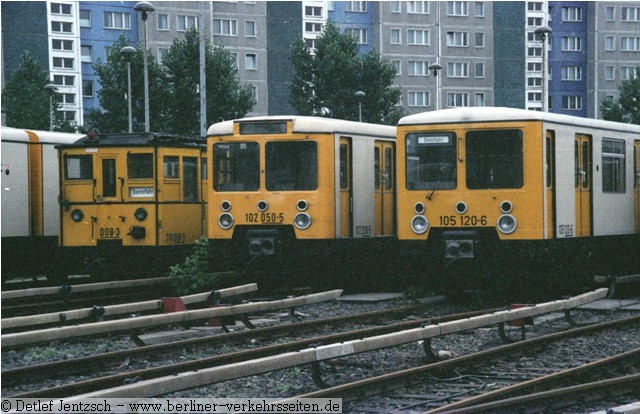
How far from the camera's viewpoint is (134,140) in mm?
20344

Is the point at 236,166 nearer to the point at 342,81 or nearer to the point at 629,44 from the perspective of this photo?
the point at 342,81

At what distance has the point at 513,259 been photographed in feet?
54.2

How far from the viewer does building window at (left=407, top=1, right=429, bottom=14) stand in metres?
87.0

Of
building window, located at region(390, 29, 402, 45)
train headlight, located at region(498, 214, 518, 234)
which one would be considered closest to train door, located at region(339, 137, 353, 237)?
train headlight, located at region(498, 214, 518, 234)

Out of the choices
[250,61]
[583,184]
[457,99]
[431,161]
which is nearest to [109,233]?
[431,161]

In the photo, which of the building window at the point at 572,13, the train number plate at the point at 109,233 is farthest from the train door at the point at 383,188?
the building window at the point at 572,13

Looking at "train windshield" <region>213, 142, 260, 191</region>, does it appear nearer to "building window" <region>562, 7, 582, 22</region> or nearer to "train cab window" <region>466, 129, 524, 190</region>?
"train cab window" <region>466, 129, 524, 190</region>

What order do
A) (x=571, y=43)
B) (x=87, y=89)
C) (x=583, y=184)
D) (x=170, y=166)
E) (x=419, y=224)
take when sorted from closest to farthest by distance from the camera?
(x=419, y=224) → (x=583, y=184) → (x=170, y=166) → (x=87, y=89) → (x=571, y=43)

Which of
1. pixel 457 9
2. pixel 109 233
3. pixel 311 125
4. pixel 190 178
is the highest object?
pixel 457 9

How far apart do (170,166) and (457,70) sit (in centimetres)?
7087

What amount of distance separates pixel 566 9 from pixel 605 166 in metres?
78.6

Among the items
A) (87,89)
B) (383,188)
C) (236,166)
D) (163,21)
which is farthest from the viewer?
(87,89)

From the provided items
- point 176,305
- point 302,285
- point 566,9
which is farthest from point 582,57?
point 176,305

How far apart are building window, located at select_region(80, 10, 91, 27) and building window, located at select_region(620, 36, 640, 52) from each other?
1744 inches
